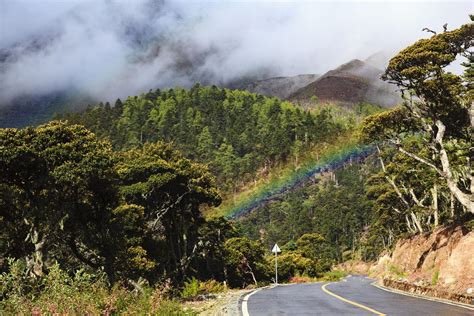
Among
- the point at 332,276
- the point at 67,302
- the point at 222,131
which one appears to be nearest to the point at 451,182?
the point at 67,302

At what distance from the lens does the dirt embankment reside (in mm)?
20484

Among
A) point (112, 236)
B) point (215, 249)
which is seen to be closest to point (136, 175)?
point (112, 236)

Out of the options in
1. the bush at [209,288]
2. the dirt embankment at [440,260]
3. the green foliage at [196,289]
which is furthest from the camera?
the bush at [209,288]

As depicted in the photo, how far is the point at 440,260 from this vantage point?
84.7 ft

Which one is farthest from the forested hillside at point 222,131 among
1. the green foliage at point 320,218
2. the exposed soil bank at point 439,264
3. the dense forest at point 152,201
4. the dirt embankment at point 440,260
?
the exposed soil bank at point 439,264

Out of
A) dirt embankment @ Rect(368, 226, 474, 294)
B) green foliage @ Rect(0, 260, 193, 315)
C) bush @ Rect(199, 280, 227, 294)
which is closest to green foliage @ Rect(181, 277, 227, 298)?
bush @ Rect(199, 280, 227, 294)

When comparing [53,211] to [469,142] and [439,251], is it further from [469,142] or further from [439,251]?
[439,251]

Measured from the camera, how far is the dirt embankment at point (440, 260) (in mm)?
20484

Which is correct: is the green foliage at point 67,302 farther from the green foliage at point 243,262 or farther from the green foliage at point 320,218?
the green foliage at point 320,218

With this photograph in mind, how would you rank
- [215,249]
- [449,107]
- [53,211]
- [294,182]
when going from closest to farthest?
[53,211]
[449,107]
[215,249]
[294,182]

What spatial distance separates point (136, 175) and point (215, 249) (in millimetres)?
13507

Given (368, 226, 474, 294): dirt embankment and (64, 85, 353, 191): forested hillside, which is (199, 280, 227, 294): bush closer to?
(368, 226, 474, 294): dirt embankment

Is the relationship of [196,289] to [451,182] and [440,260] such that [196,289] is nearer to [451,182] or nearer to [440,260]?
[440,260]

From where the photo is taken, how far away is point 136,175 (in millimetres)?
28391
